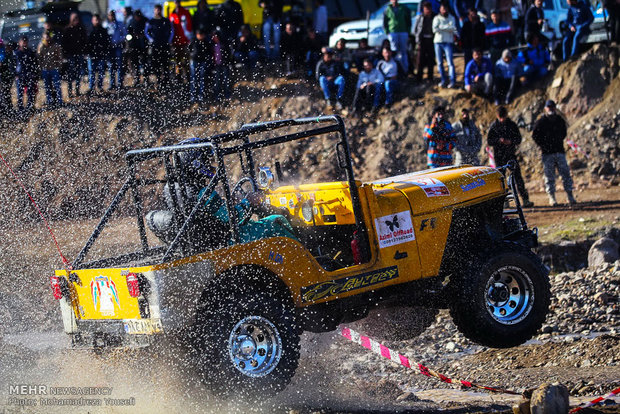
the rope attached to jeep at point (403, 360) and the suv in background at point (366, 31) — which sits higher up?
the suv in background at point (366, 31)

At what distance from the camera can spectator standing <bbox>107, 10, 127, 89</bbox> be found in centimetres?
1778

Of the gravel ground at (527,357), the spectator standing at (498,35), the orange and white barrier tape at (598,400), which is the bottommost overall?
the gravel ground at (527,357)

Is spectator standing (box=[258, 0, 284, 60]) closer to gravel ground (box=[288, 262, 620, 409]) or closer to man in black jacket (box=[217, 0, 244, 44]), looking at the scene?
man in black jacket (box=[217, 0, 244, 44])

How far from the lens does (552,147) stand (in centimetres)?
1359

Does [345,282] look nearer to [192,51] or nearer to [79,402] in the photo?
[79,402]

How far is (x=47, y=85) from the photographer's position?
17.6 m

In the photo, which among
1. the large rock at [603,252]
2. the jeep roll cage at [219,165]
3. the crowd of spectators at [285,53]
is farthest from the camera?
the crowd of spectators at [285,53]

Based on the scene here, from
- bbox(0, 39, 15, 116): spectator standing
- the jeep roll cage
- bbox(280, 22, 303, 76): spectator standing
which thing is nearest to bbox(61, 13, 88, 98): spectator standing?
bbox(0, 39, 15, 116): spectator standing

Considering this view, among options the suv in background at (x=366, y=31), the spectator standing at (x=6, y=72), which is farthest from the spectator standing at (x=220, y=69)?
the spectator standing at (x=6, y=72)

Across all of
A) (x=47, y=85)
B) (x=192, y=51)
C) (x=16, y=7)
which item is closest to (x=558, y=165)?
(x=192, y=51)

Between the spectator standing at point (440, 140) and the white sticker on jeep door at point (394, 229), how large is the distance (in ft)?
19.9

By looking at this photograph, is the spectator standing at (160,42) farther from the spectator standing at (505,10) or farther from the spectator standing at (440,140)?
the spectator standing at (440,140)

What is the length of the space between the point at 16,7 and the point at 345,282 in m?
18.6

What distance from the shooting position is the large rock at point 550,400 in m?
5.38
